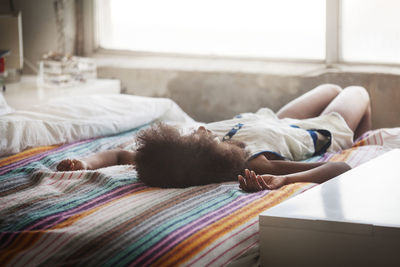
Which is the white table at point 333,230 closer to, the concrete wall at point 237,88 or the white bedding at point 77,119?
the white bedding at point 77,119

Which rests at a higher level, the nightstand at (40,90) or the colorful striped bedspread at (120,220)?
the nightstand at (40,90)

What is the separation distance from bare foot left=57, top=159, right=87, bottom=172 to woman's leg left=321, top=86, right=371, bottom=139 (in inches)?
45.9

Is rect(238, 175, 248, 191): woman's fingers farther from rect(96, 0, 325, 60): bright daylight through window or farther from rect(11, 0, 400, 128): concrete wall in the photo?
rect(96, 0, 325, 60): bright daylight through window

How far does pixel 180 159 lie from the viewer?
64.5 inches

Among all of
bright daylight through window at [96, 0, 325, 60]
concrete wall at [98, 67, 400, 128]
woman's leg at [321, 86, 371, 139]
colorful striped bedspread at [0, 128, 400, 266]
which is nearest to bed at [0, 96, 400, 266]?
colorful striped bedspread at [0, 128, 400, 266]

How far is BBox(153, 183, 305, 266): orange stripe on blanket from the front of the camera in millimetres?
1263

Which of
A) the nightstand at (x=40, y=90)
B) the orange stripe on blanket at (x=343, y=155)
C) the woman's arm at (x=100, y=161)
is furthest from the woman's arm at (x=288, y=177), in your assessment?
the nightstand at (x=40, y=90)

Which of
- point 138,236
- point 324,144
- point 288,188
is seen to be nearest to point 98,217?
point 138,236

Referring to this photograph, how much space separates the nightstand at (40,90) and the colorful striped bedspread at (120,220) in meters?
0.99

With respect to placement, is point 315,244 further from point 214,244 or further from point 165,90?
point 165,90

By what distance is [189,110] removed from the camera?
3420 mm

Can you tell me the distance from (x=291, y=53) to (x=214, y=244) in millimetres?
2165

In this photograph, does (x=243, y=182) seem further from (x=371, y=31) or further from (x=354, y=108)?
(x=371, y=31)

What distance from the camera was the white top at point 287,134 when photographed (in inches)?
80.6
